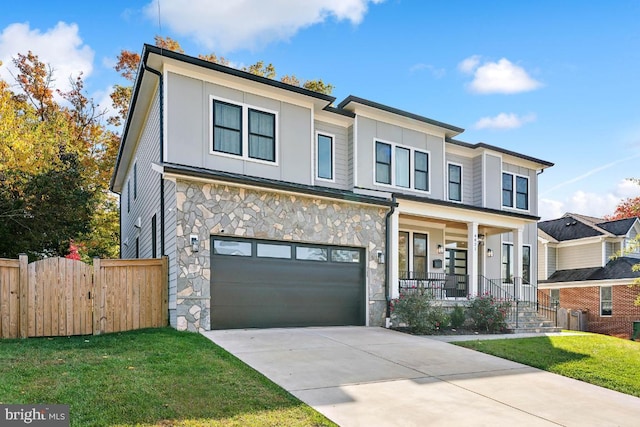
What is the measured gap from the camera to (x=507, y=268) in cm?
1866

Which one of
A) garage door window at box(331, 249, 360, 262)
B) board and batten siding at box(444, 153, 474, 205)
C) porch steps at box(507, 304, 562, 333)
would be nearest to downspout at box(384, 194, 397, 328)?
garage door window at box(331, 249, 360, 262)

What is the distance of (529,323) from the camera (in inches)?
570

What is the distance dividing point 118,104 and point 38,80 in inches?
153

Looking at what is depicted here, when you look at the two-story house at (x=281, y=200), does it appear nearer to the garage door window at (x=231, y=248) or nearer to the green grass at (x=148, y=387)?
the garage door window at (x=231, y=248)

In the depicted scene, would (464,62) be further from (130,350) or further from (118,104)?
(118,104)

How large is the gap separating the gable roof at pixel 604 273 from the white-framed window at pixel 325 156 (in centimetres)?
1640

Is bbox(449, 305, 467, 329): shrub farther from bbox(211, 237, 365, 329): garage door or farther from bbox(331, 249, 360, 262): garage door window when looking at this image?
bbox(331, 249, 360, 262): garage door window

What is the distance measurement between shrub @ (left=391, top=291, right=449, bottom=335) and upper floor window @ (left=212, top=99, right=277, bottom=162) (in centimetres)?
515

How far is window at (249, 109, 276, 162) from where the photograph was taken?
12.2 meters

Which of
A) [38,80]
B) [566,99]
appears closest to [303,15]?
[566,99]

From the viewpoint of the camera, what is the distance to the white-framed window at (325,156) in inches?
554

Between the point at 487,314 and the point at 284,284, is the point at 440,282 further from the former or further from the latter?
the point at 284,284

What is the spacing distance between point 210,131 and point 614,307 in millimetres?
20882

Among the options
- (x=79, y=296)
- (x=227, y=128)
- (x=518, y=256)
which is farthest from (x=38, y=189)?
(x=518, y=256)
